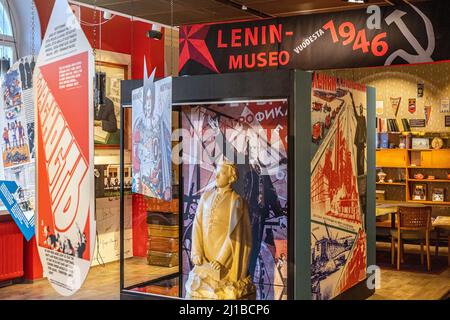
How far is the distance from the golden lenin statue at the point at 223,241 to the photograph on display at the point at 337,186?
25.2 inches

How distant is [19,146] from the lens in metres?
2.19

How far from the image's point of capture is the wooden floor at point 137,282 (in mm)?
6832

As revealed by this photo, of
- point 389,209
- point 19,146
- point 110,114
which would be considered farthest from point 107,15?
point 19,146

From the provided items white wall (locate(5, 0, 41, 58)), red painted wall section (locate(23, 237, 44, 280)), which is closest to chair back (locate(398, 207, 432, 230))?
red painted wall section (locate(23, 237, 44, 280))

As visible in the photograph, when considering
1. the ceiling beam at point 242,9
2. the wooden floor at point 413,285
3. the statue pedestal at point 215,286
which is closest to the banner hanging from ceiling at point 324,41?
the ceiling beam at point 242,9

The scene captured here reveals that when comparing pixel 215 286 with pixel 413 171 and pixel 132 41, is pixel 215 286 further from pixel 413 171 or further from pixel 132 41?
pixel 413 171

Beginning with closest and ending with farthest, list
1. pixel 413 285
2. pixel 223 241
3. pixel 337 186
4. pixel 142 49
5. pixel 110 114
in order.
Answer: pixel 223 241
pixel 337 186
pixel 413 285
pixel 110 114
pixel 142 49

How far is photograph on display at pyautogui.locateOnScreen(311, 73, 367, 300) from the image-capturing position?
558 cm

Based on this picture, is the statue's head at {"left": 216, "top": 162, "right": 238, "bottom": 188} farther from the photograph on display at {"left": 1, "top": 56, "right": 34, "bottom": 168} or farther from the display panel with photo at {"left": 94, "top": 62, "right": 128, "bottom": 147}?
the display panel with photo at {"left": 94, "top": 62, "right": 128, "bottom": 147}

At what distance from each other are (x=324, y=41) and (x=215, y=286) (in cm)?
355

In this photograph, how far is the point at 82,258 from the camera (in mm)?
1632

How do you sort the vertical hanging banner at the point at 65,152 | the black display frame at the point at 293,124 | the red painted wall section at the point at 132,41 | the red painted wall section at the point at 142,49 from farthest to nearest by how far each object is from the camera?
the red painted wall section at the point at 142,49 → the red painted wall section at the point at 132,41 → the black display frame at the point at 293,124 → the vertical hanging banner at the point at 65,152

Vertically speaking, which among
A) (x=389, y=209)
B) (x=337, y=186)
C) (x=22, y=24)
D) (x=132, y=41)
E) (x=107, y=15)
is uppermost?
(x=107, y=15)

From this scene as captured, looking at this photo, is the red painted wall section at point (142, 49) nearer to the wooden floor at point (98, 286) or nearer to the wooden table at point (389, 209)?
the wooden floor at point (98, 286)
